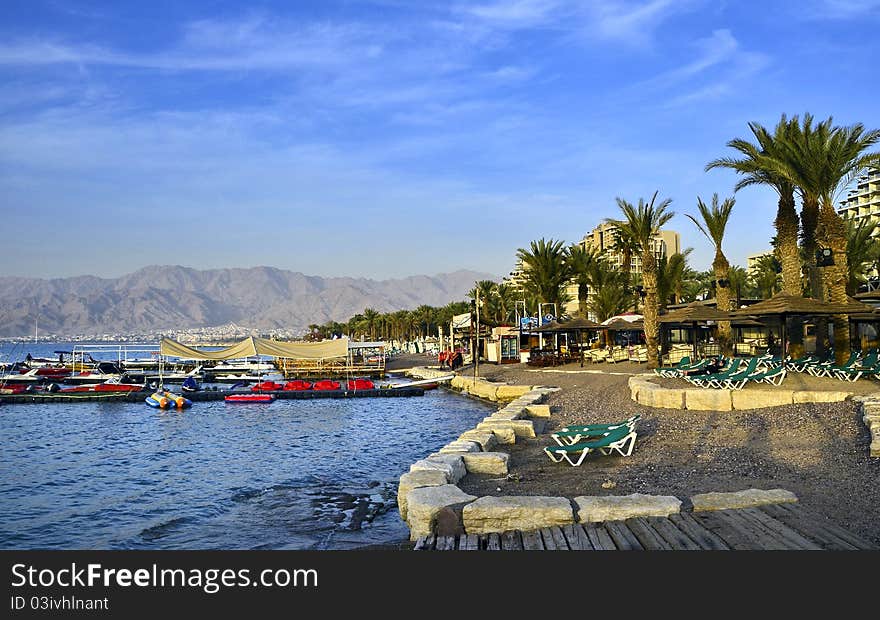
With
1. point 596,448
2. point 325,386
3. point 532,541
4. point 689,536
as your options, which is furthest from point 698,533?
point 325,386

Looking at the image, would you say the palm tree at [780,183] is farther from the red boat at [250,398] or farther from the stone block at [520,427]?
the red boat at [250,398]

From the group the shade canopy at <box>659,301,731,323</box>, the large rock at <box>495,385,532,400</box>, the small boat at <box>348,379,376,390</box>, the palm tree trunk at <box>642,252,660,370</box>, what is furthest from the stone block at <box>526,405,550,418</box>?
the small boat at <box>348,379,376,390</box>

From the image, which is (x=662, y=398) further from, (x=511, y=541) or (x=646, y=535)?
(x=511, y=541)

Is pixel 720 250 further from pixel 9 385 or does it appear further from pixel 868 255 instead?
pixel 9 385

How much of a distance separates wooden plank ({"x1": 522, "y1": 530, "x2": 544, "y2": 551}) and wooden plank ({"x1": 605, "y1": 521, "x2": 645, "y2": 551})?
714 mm

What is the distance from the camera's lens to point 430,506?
838 centimetres

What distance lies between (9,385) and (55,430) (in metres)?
23.9

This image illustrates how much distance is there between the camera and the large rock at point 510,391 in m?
33.8

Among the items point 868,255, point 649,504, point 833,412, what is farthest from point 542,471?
point 868,255

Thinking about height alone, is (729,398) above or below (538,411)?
above

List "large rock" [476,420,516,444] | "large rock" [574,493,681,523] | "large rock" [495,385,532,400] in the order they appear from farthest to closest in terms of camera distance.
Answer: "large rock" [495,385,532,400] → "large rock" [476,420,516,444] → "large rock" [574,493,681,523]

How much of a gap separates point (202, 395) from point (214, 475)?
1049 inches

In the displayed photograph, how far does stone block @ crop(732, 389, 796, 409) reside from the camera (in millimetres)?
16359

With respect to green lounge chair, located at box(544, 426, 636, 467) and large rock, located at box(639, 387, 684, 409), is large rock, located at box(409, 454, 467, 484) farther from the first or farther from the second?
Result: large rock, located at box(639, 387, 684, 409)
